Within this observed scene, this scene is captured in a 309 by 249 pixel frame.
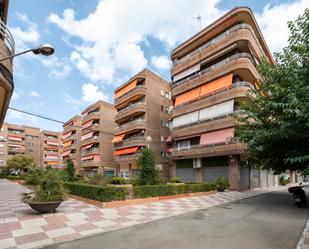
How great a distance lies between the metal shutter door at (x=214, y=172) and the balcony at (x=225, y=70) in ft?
32.3

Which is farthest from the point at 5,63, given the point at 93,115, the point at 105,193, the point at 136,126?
the point at 93,115

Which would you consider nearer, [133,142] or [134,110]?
[133,142]

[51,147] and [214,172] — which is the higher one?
[51,147]

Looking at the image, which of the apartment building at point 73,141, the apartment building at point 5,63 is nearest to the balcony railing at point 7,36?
the apartment building at point 5,63

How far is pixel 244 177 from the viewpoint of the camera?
24531 mm

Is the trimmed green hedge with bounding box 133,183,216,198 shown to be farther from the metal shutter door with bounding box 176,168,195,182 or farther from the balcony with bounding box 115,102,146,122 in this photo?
Result: the balcony with bounding box 115,102,146,122

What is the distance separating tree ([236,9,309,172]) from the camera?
434 inches

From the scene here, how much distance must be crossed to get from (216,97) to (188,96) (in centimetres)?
463

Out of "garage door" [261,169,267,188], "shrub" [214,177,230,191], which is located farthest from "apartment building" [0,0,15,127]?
"garage door" [261,169,267,188]

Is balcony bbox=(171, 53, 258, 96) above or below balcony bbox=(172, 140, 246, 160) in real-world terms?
above

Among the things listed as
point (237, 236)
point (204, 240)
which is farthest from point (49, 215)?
point (237, 236)

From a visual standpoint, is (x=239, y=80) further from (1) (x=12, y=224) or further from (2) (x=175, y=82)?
(1) (x=12, y=224)

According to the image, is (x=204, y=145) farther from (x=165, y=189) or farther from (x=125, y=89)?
(x=125, y=89)

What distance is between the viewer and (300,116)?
1039 cm
